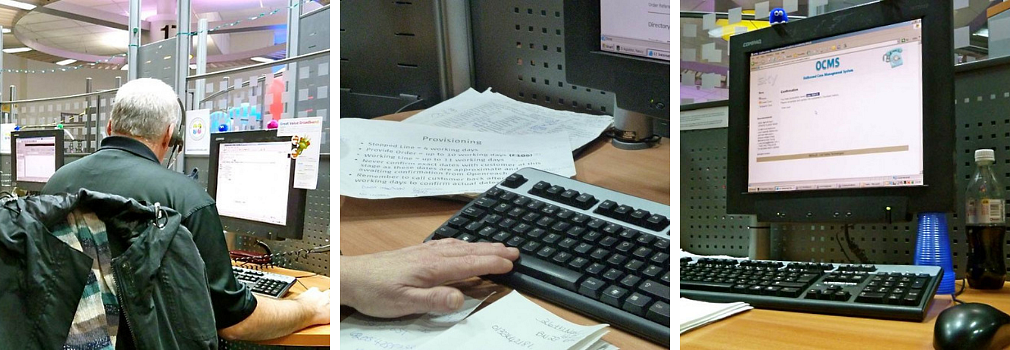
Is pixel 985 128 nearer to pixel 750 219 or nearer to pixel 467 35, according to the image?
pixel 750 219

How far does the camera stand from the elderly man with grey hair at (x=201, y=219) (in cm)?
112

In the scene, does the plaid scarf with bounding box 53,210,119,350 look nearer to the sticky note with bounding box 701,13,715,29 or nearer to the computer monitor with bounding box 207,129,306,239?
the computer monitor with bounding box 207,129,306,239

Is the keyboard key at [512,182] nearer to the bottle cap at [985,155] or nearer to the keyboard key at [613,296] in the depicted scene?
the keyboard key at [613,296]

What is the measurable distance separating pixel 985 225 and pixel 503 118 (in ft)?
2.67

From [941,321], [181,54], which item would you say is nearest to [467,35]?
[941,321]

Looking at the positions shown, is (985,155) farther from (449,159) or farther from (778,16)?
(449,159)

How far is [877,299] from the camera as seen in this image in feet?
2.21

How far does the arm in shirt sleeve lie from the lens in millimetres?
1105

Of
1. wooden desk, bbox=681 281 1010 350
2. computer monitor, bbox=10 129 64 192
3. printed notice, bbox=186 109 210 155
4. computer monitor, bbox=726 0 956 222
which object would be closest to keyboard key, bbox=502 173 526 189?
wooden desk, bbox=681 281 1010 350

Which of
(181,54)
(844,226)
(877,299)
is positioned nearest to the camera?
(877,299)

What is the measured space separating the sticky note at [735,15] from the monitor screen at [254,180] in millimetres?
994

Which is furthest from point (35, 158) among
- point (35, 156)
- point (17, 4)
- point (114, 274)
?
point (17, 4)

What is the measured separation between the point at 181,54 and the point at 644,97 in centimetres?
205

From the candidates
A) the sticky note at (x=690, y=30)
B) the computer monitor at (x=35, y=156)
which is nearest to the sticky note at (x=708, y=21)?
the sticky note at (x=690, y=30)
